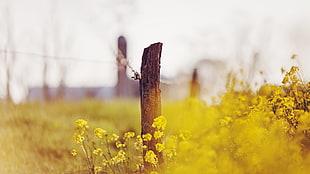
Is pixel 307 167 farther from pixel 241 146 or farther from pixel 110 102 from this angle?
pixel 110 102

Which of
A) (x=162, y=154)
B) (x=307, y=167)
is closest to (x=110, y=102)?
(x=162, y=154)

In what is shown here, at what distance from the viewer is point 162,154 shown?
4.35 m

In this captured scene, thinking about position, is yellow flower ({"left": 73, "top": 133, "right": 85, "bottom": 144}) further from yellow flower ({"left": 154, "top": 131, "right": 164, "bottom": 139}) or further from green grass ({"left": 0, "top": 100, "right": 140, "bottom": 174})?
green grass ({"left": 0, "top": 100, "right": 140, "bottom": 174})

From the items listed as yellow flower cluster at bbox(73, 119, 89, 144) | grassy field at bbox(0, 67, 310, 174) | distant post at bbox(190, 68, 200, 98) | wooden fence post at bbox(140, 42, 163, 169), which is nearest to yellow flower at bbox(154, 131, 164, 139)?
Answer: grassy field at bbox(0, 67, 310, 174)

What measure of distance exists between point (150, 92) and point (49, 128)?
12.2 feet

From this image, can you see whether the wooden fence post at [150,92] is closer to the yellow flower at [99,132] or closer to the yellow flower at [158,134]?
the yellow flower at [158,134]

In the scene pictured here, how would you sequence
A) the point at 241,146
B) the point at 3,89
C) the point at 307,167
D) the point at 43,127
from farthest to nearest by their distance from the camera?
the point at 3,89, the point at 43,127, the point at 241,146, the point at 307,167

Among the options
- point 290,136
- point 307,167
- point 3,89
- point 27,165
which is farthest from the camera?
point 3,89

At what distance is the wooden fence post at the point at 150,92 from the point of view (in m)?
4.29

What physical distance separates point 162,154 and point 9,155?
288cm

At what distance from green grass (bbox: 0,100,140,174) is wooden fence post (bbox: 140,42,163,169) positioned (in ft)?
4.25

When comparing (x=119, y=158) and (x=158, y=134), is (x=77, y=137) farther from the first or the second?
(x=158, y=134)

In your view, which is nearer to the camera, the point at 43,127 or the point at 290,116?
the point at 290,116

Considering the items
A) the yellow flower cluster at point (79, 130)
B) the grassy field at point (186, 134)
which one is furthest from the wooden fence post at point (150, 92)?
the yellow flower cluster at point (79, 130)
